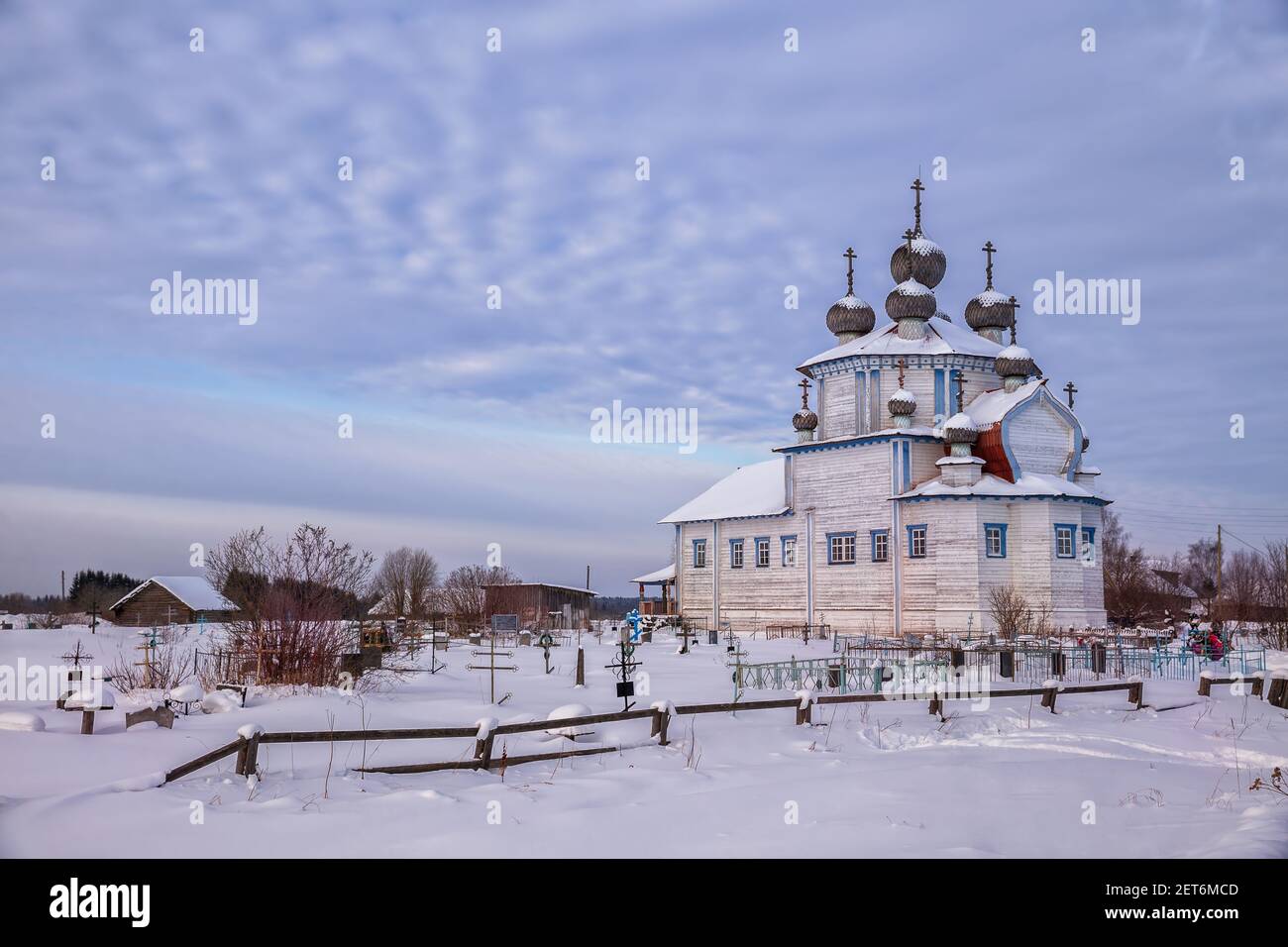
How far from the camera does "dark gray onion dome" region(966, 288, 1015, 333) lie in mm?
42375

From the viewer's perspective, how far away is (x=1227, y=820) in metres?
9.59

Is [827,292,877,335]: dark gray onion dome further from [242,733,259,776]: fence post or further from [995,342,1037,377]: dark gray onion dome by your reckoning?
[242,733,259,776]: fence post

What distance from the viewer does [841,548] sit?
Result: 130 feet

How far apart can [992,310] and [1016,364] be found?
407 cm

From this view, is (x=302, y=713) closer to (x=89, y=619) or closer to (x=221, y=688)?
(x=221, y=688)

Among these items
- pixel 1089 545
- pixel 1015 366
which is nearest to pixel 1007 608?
pixel 1089 545

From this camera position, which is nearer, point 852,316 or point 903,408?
point 903,408

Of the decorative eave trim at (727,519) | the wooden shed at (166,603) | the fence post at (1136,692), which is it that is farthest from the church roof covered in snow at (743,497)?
the wooden shed at (166,603)

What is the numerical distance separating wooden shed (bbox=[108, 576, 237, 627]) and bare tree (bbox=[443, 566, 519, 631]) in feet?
38.0

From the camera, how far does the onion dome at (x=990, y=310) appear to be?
42.4 meters

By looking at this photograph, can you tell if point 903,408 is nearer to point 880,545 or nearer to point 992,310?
point 880,545

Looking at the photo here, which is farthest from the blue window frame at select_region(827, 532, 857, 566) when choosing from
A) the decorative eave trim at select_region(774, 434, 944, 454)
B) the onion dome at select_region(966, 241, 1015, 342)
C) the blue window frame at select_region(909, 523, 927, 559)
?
the onion dome at select_region(966, 241, 1015, 342)

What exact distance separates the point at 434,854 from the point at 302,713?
798cm
